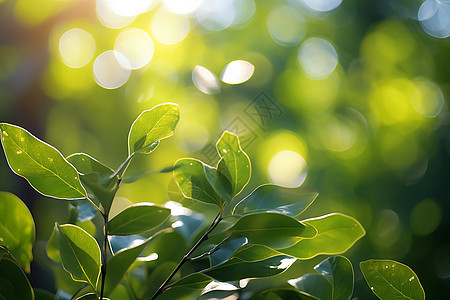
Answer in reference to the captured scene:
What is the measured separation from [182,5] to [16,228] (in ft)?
6.88

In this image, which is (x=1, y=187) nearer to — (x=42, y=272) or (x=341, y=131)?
Result: (x=42, y=272)

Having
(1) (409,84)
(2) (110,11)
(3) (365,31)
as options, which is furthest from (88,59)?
(1) (409,84)

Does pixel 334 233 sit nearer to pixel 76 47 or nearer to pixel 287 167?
pixel 287 167

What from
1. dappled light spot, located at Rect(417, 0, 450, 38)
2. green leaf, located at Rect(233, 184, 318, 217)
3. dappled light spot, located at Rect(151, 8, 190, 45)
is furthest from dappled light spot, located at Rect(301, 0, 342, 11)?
green leaf, located at Rect(233, 184, 318, 217)

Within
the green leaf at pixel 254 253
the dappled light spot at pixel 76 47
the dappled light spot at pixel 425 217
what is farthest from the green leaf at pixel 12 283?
the dappled light spot at pixel 76 47

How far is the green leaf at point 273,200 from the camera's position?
22cm

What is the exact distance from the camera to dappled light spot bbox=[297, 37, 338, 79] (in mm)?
1971

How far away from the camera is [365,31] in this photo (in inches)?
76.5

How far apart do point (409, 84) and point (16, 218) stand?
193cm

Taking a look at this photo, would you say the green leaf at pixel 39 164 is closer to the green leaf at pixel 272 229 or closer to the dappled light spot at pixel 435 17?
the green leaf at pixel 272 229

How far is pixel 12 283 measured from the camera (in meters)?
0.20

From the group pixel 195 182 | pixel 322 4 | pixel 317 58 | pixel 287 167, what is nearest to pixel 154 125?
pixel 195 182

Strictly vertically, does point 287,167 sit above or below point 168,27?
below

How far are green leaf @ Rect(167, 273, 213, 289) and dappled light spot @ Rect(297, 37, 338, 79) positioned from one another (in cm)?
186
